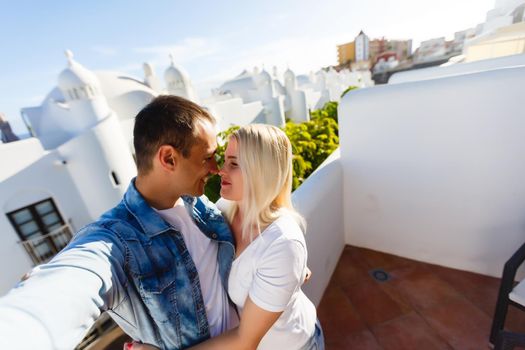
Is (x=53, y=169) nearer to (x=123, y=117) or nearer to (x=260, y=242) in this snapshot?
(x=123, y=117)

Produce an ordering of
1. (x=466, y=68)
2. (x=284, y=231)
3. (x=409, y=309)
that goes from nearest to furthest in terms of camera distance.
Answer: (x=284, y=231)
(x=409, y=309)
(x=466, y=68)

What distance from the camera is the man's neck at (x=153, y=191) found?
113 centimetres

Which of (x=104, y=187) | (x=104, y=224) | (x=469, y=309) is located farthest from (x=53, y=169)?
(x=469, y=309)

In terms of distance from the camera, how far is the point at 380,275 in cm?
296

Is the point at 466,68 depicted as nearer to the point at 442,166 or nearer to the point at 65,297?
the point at 442,166

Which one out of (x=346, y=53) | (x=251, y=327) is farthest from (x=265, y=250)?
(x=346, y=53)

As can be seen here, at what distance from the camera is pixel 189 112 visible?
3.78 feet

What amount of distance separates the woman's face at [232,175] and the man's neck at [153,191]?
0.27 m

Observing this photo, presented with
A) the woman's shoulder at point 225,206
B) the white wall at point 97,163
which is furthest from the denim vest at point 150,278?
the white wall at point 97,163

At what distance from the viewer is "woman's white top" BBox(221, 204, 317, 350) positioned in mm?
977

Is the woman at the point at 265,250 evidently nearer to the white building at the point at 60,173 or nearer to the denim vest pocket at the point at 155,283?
the denim vest pocket at the point at 155,283

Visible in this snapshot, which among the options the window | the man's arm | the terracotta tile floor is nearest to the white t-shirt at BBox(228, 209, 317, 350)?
the man's arm

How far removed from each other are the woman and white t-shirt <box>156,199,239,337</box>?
8 centimetres

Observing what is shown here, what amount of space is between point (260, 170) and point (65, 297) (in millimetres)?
801
